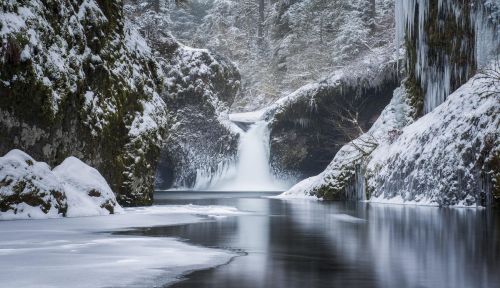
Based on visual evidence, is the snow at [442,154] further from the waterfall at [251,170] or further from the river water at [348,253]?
the waterfall at [251,170]

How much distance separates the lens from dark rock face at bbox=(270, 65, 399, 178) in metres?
29.9

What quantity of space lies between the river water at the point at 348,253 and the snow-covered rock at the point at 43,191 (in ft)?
8.55

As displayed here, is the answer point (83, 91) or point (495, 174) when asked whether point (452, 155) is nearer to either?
point (495, 174)

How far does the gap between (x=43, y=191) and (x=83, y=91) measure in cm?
348

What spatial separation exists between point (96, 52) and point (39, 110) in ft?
10.1

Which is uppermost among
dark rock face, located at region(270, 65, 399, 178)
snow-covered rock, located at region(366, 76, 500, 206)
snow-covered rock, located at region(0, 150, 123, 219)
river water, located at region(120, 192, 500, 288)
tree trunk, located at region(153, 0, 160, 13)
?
tree trunk, located at region(153, 0, 160, 13)

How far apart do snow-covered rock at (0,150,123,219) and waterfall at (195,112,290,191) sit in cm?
2475

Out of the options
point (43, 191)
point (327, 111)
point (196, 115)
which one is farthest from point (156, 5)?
point (43, 191)

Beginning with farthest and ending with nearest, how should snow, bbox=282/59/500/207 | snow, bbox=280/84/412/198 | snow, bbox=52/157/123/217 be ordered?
snow, bbox=280/84/412/198 < snow, bbox=282/59/500/207 < snow, bbox=52/157/123/217

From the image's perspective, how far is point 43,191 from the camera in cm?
920

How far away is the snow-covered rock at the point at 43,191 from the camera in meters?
8.86

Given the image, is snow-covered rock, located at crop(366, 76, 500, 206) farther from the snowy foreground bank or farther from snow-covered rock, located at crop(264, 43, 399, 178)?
the snowy foreground bank

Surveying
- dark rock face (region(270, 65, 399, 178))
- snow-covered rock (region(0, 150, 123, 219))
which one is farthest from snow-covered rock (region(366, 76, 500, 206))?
dark rock face (region(270, 65, 399, 178))

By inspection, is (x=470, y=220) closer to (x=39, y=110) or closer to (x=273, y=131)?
(x=39, y=110)
